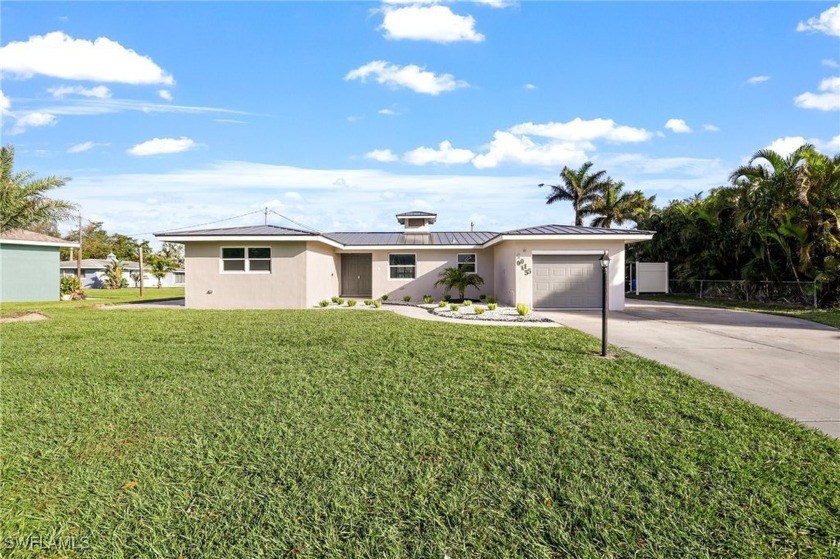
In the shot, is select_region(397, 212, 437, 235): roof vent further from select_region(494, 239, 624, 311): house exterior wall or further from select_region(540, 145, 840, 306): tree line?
select_region(540, 145, 840, 306): tree line

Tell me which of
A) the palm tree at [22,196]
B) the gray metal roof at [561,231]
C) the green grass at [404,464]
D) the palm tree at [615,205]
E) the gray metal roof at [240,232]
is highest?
the palm tree at [615,205]

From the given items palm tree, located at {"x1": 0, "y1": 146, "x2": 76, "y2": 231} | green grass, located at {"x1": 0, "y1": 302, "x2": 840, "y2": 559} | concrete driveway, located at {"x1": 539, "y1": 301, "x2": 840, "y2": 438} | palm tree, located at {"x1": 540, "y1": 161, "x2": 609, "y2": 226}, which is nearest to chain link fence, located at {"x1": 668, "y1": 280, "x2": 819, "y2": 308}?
concrete driveway, located at {"x1": 539, "y1": 301, "x2": 840, "y2": 438}

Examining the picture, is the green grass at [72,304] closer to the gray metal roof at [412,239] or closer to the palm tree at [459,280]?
the gray metal roof at [412,239]

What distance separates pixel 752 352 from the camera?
7883 millimetres

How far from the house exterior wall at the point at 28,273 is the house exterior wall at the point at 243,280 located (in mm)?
11252

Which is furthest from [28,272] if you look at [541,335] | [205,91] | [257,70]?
[541,335]

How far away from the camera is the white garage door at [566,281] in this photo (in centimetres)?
1612

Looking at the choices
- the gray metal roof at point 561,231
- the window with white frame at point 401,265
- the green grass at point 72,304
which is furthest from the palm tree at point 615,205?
the green grass at point 72,304

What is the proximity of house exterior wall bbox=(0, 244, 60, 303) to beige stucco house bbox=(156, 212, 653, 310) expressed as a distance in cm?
1051

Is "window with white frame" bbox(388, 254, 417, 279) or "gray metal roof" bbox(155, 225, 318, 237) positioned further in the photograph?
"window with white frame" bbox(388, 254, 417, 279)

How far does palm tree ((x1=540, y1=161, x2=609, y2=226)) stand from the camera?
3303 centimetres

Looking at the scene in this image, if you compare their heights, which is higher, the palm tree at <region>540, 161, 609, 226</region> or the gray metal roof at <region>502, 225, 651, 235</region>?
the palm tree at <region>540, 161, 609, 226</region>

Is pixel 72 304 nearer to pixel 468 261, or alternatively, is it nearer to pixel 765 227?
pixel 468 261

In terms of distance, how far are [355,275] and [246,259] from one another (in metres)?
6.21
